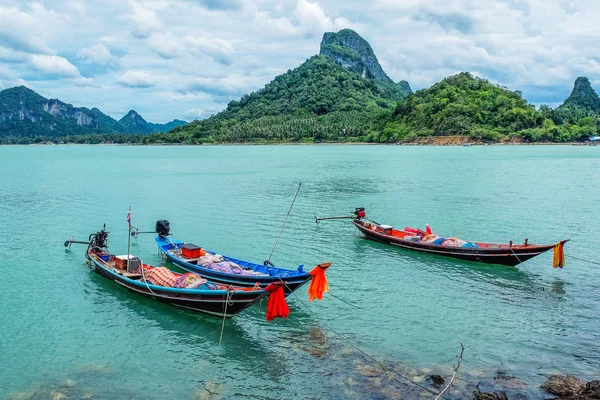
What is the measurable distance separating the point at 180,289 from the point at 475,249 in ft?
50.6

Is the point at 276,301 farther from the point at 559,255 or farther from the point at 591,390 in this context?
the point at 559,255

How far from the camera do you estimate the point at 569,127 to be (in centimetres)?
16775

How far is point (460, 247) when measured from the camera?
25.4m

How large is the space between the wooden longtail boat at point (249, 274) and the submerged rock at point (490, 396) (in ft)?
22.4

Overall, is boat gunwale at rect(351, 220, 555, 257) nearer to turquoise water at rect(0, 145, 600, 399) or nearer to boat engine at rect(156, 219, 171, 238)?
turquoise water at rect(0, 145, 600, 399)

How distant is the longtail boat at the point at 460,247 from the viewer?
2364 cm

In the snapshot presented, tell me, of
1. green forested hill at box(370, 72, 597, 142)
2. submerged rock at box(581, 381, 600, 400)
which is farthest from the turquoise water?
green forested hill at box(370, 72, 597, 142)

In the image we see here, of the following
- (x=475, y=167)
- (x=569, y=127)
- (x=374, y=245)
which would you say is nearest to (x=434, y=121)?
(x=569, y=127)

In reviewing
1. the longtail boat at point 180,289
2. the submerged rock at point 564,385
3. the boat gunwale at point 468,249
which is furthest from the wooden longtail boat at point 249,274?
the boat gunwale at point 468,249

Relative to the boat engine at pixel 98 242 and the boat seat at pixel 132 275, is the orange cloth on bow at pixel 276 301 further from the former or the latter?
the boat engine at pixel 98 242

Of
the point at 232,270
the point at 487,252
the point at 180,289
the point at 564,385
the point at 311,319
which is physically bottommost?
the point at 311,319

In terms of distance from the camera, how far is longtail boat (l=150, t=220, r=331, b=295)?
17.8 metres

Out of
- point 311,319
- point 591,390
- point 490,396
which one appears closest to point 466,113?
point 311,319

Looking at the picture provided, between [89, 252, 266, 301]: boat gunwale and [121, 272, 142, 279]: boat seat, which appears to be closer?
[89, 252, 266, 301]: boat gunwale
